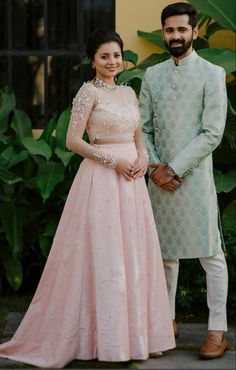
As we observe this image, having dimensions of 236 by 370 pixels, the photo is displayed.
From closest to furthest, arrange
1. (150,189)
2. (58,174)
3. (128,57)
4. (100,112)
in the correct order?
1. (100,112)
2. (150,189)
3. (58,174)
4. (128,57)

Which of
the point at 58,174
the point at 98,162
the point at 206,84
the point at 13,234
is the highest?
the point at 206,84

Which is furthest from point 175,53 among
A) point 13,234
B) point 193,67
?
point 13,234

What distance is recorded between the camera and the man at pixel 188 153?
4883 millimetres

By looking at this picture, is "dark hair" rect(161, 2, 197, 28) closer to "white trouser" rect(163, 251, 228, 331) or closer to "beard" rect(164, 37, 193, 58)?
"beard" rect(164, 37, 193, 58)

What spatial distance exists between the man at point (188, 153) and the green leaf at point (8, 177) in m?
1.15

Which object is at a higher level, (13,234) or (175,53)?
(175,53)

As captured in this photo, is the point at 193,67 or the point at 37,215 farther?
the point at 37,215

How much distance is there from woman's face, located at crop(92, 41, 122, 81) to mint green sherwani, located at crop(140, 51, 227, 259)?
1.14ft

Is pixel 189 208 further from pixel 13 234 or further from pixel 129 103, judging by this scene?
pixel 13 234

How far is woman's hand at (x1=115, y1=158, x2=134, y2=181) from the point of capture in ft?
15.6

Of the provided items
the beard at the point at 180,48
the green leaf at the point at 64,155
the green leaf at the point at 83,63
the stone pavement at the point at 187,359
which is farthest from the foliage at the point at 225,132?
the beard at the point at 180,48

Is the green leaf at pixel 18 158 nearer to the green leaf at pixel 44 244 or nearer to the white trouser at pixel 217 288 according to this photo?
the green leaf at pixel 44 244

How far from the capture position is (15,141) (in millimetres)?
6246

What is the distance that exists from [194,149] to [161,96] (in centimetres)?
37
